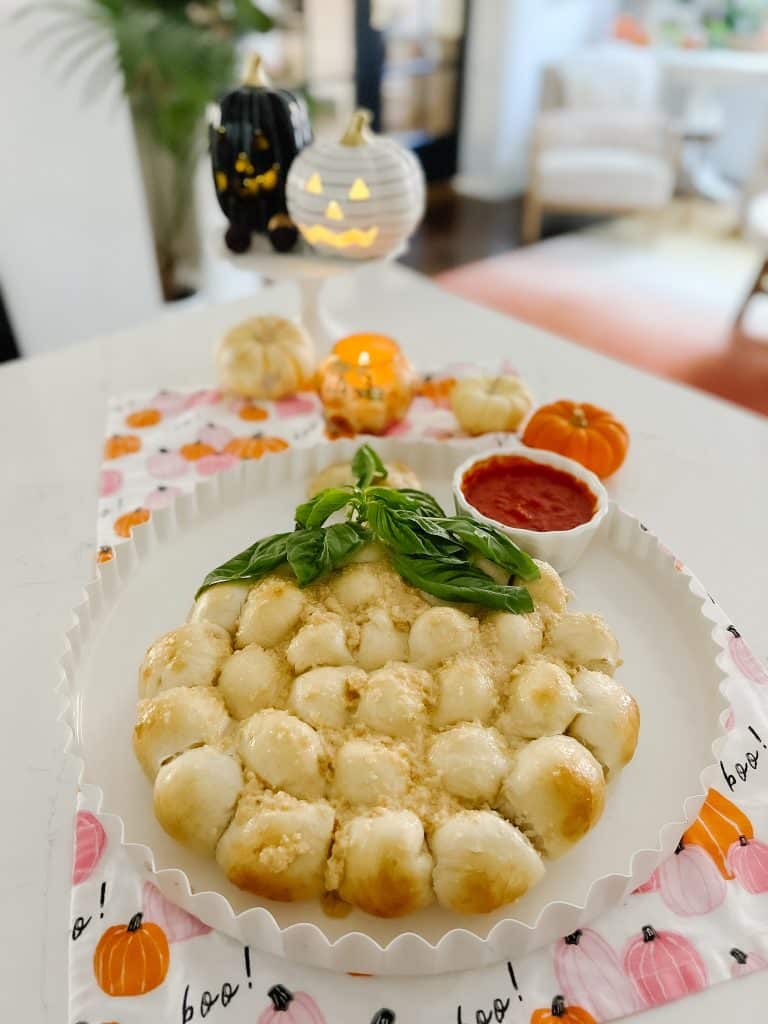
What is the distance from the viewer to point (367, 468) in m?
1.08

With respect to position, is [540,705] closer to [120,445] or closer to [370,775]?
[370,775]

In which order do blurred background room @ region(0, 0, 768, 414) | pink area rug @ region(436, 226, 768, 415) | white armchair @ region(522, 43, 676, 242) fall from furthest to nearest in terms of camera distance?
white armchair @ region(522, 43, 676, 242) → pink area rug @ region(436, 226, 768, 415) → blurred background room @ region(0, 0, 768, 414)

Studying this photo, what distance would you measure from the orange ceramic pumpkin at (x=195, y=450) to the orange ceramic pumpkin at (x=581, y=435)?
542 millimetres

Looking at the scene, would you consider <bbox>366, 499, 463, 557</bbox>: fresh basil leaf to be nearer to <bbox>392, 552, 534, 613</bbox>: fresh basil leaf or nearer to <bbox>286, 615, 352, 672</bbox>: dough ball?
<bbox>392, 552, 534, 613</bbox>: fresh basil leaf

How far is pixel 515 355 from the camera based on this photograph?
1.64 metres

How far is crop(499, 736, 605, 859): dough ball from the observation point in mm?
712

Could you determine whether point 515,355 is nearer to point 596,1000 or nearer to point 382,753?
point 382,753

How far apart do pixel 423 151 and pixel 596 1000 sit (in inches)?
215

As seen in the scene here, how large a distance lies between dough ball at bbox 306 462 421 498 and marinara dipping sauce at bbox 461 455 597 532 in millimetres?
88

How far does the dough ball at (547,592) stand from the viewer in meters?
0.91

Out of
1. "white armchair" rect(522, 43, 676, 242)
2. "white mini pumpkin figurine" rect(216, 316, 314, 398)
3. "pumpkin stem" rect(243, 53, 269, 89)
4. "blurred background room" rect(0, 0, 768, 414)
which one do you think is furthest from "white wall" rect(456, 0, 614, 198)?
"white mini pumpkin figurine" rect(216, 316, 314, 398)

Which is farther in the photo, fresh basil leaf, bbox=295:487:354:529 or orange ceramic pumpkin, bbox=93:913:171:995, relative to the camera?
fresh basil leaf, bbox=295:487:354:529

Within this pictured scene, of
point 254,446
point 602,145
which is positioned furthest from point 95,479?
point 602,145

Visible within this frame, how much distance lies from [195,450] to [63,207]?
5.46 feet
